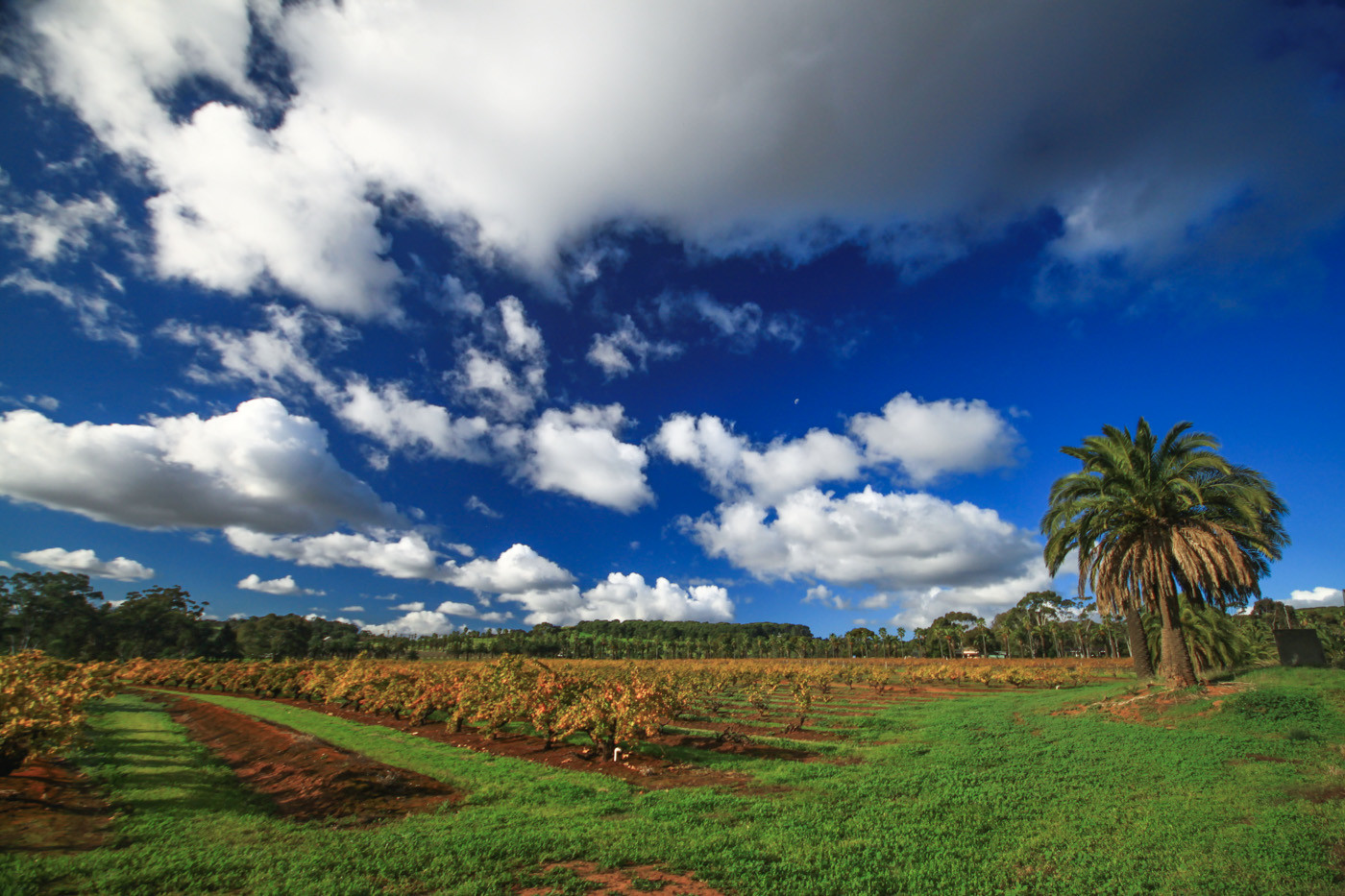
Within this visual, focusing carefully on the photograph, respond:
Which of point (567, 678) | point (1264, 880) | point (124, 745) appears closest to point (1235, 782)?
point (1264, 880)

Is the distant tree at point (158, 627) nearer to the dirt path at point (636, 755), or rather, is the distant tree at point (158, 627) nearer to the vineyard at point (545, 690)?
the vineyard at point (545, 690)

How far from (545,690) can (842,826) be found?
30.5 ft

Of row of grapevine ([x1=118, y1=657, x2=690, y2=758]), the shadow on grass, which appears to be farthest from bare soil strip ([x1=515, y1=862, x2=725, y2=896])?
the shadow on grass

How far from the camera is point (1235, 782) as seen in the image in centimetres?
1008

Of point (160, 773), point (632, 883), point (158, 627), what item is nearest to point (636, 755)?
point (632, 883)

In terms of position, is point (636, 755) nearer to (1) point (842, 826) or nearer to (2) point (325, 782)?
(2) point (325, 782)

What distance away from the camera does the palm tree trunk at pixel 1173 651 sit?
19.5 m

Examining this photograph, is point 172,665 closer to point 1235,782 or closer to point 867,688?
point 867,688

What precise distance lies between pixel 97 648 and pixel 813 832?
10164 cm

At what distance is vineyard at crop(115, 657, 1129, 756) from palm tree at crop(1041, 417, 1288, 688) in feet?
43.4

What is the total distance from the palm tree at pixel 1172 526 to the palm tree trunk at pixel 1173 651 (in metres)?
0.03

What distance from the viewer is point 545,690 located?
15281 millimetres

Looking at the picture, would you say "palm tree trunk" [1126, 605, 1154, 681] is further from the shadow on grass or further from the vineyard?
the shadow on grass

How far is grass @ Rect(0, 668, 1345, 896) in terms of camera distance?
246 inches
